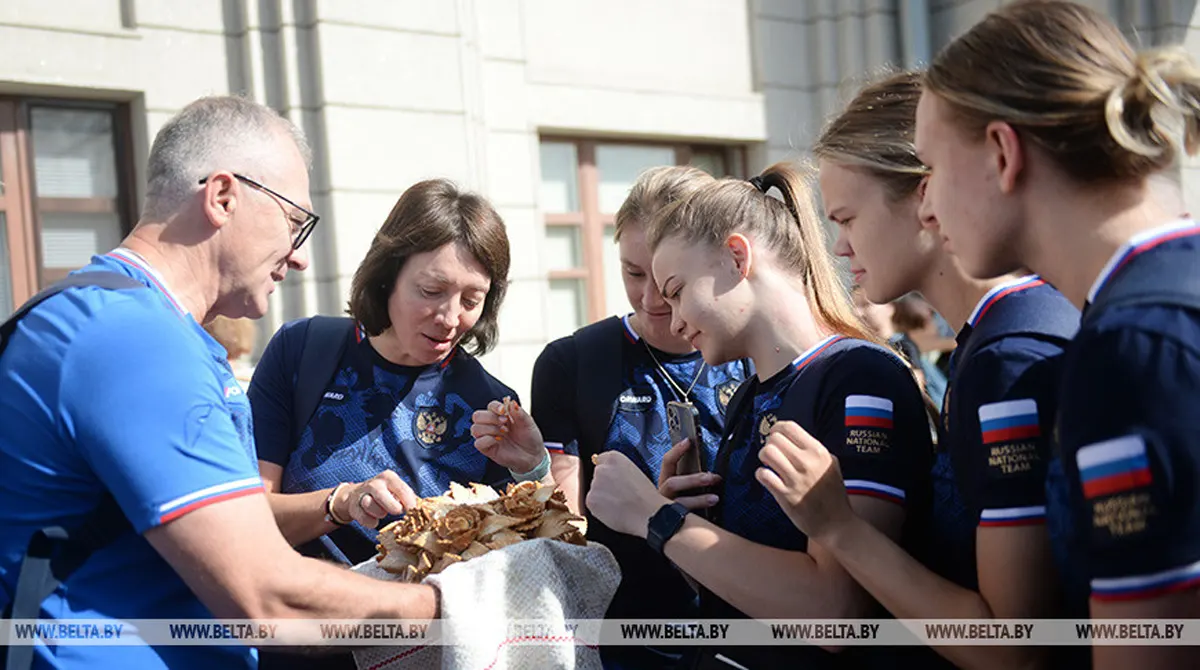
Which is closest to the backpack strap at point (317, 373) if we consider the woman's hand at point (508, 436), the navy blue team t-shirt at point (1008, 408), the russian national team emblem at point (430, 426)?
the russian national team emblem at point (430, 426)

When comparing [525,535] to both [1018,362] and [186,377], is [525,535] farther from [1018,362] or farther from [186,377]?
[1018,362]

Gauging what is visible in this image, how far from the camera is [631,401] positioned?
297cm

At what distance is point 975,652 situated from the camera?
66.1 inches

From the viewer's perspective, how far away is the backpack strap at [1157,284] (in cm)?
123

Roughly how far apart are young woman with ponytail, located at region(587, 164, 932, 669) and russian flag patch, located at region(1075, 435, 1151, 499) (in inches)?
24.9

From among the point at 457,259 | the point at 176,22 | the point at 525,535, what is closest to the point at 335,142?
the point at 176,22

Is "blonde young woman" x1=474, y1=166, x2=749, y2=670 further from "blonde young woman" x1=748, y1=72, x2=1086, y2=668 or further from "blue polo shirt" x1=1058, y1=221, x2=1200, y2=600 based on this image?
"blue polo shirt" x1=1058, y1=221, x2=1200, y2=600

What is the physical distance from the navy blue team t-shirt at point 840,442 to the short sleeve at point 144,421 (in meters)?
0.99

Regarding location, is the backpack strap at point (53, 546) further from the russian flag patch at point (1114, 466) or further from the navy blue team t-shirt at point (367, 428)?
the russian flag patch at point (1114, 466)

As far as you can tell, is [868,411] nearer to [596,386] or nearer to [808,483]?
[808,483]

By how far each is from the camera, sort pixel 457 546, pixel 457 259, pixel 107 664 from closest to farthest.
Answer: pixel 107 664, pixel 457 546, pixel 457 259

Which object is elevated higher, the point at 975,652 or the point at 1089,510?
the point at 1089,510

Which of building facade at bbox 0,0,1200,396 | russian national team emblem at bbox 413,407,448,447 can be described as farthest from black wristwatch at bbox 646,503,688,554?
building facade at bbox 0,0,1200,396

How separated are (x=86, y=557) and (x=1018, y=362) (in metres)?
1.56
